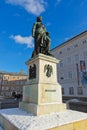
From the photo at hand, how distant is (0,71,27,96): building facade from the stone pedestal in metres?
44.8

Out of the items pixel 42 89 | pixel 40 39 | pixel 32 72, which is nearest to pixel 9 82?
pixel 32 72

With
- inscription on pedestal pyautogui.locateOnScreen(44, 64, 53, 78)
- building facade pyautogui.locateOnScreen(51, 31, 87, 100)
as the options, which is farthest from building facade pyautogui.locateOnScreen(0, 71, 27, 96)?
inscription on pedestal pyautogui.locateOnScreen(44, 64, 53, 78)

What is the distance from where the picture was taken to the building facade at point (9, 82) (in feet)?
155

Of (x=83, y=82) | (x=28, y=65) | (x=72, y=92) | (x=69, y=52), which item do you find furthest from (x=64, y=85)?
(x=28, y=65)

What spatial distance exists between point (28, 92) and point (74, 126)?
2.25 m

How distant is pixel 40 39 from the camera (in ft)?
17.1

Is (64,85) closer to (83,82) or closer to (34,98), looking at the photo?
(83,82)

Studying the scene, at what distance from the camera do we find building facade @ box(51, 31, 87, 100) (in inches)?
833

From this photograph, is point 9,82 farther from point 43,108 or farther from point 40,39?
point 43,108

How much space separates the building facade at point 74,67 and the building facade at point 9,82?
28082mm

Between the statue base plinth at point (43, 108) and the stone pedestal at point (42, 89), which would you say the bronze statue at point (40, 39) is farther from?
the statue base plinth at point (43, 108)

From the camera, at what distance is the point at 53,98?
436cm

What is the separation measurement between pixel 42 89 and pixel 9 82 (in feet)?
156

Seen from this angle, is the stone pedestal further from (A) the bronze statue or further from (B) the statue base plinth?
(A) the bronze statue
